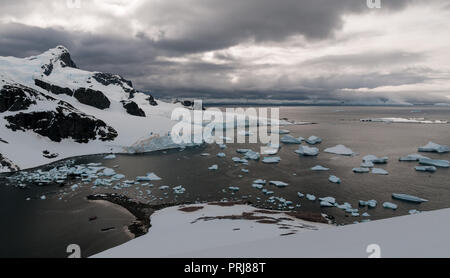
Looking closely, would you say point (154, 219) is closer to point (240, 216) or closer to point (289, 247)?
point (240, 216)

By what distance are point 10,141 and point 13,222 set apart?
1124 inches

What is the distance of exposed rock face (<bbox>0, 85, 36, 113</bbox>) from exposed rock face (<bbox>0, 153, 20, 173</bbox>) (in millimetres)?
16322

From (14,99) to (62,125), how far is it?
9984mm

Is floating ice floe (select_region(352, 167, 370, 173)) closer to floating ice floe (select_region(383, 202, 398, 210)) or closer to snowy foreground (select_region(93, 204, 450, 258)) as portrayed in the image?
floating ice floe (select_region(383, 202, 398, 210))

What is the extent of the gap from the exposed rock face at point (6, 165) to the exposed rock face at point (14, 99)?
53.5 feet

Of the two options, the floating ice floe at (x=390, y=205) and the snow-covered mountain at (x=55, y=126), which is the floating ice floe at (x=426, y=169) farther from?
the snow-covered mountain at (x=55, y=126)

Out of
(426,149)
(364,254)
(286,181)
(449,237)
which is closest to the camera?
(364,254)

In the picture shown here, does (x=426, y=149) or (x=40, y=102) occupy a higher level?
(x=40, y=102)

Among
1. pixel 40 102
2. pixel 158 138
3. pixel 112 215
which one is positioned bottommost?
pixel 112 215

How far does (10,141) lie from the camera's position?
131 feet

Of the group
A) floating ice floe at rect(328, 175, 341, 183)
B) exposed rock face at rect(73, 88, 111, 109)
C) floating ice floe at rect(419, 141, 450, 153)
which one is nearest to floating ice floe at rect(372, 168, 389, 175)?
floating ice floe at rect(328, 175, 341, 183)

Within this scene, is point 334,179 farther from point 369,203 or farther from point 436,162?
point 436,162

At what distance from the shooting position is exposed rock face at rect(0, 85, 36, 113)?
1790 inches
